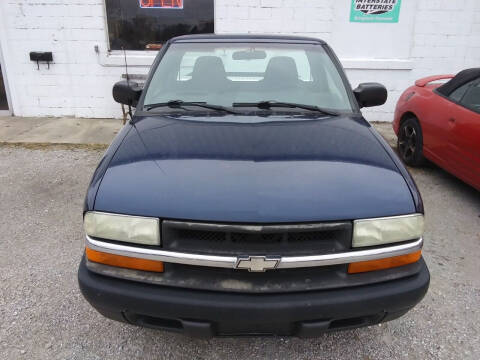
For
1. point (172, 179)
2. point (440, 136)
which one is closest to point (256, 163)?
point (172, 179)

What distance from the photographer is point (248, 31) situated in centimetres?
696

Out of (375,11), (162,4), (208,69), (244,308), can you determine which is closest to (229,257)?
(244,308)

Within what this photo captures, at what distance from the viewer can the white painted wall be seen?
22.4 ft

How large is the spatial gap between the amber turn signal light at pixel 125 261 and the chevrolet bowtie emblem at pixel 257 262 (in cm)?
36

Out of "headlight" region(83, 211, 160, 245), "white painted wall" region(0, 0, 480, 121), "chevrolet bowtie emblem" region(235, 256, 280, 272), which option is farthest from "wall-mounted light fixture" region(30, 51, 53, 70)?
"chevrolet bowtie emblem" region(235, 256, 280, 272)

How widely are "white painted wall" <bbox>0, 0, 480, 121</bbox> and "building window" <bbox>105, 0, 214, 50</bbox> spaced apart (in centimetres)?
18

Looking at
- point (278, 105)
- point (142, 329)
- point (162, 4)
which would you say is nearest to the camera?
point (142, 329)

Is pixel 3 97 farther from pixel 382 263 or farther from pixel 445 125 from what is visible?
pixel 382 263

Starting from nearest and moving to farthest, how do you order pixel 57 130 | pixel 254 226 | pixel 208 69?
pixel 254 226, pixel 208 69, pixel 57 130

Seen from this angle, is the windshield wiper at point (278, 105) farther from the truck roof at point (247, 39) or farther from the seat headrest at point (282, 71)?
the truck roof at point (247, 39)

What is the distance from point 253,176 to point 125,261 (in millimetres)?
701

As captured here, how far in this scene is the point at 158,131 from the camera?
2236 millimetres

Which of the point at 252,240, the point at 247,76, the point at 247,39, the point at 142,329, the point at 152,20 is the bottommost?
the point at 142,329

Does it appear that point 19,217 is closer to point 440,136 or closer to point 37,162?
point 37,162
